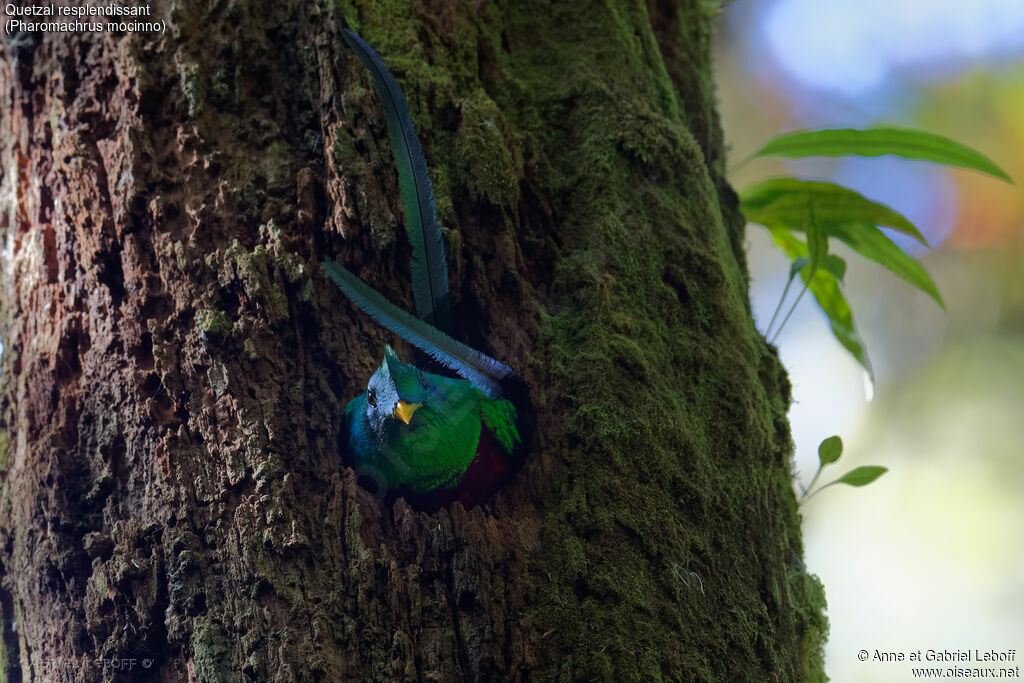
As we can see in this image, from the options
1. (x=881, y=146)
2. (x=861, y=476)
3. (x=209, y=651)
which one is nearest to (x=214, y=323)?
(x=209, y=651)

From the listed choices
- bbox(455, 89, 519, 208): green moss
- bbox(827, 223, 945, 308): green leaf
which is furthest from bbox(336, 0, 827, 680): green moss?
bbox(827, 223, 945, 308): green leaf

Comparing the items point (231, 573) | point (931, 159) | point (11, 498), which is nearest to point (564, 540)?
point (231, 573)

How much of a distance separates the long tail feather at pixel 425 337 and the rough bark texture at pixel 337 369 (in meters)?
0.07

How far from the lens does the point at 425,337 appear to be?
180cm

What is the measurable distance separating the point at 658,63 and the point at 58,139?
1796mm

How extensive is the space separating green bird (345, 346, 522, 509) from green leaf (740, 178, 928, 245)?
5.17 ft

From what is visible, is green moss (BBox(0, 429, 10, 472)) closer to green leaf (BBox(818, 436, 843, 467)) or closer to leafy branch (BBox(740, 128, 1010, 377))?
leafy branch (BBox(740, 128, 1010, 377))

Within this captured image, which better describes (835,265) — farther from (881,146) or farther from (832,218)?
(881,146)

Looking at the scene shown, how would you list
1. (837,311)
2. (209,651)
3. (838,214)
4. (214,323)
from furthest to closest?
(837,311), (838,214), (214,323), (209,651)

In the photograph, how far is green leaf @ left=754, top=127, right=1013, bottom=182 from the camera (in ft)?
8.75

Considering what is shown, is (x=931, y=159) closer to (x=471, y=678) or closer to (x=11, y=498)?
(x=471, y=678)

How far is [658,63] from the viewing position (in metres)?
2.42

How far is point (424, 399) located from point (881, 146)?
6.68 feet

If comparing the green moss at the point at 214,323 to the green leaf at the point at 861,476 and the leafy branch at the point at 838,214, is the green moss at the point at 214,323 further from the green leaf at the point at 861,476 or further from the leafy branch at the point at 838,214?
the green leaf at the point at 861,476
